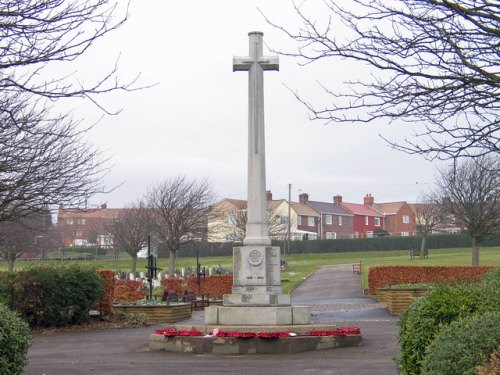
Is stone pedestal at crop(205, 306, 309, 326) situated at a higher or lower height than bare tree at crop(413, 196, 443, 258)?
lower

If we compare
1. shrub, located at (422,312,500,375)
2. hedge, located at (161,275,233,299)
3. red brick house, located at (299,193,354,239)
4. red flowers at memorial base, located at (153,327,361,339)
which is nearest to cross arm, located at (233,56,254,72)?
red flowers at memorial base, located at (153,327,361,339)

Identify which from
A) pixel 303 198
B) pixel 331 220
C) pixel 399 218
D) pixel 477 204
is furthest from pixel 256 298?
pixel 399 218

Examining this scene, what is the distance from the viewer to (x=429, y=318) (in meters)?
7.18

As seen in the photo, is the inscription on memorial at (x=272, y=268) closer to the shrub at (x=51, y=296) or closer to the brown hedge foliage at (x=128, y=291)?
the shrub at (x=51, y=296)

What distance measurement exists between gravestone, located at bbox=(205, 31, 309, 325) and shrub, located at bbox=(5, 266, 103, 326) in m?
5.53

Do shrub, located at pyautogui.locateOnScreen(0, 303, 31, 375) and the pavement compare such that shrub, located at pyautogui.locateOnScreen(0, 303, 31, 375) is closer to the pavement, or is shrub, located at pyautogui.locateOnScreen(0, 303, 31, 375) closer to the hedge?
the pavement

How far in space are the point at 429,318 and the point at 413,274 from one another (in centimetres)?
2210

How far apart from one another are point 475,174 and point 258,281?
2426 cm

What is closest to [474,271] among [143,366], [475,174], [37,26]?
[475,174]

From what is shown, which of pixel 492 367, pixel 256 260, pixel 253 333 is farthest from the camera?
pixel 256 260

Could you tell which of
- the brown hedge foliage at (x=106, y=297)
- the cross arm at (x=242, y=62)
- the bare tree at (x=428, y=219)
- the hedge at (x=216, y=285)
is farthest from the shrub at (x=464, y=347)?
the bare tree at (x=428, y=219)

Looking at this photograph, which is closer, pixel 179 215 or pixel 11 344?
pixel 11 344

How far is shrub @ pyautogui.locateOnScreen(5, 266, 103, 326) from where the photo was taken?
59.9 feet

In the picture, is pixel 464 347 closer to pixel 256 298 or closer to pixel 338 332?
pixel 338 332
